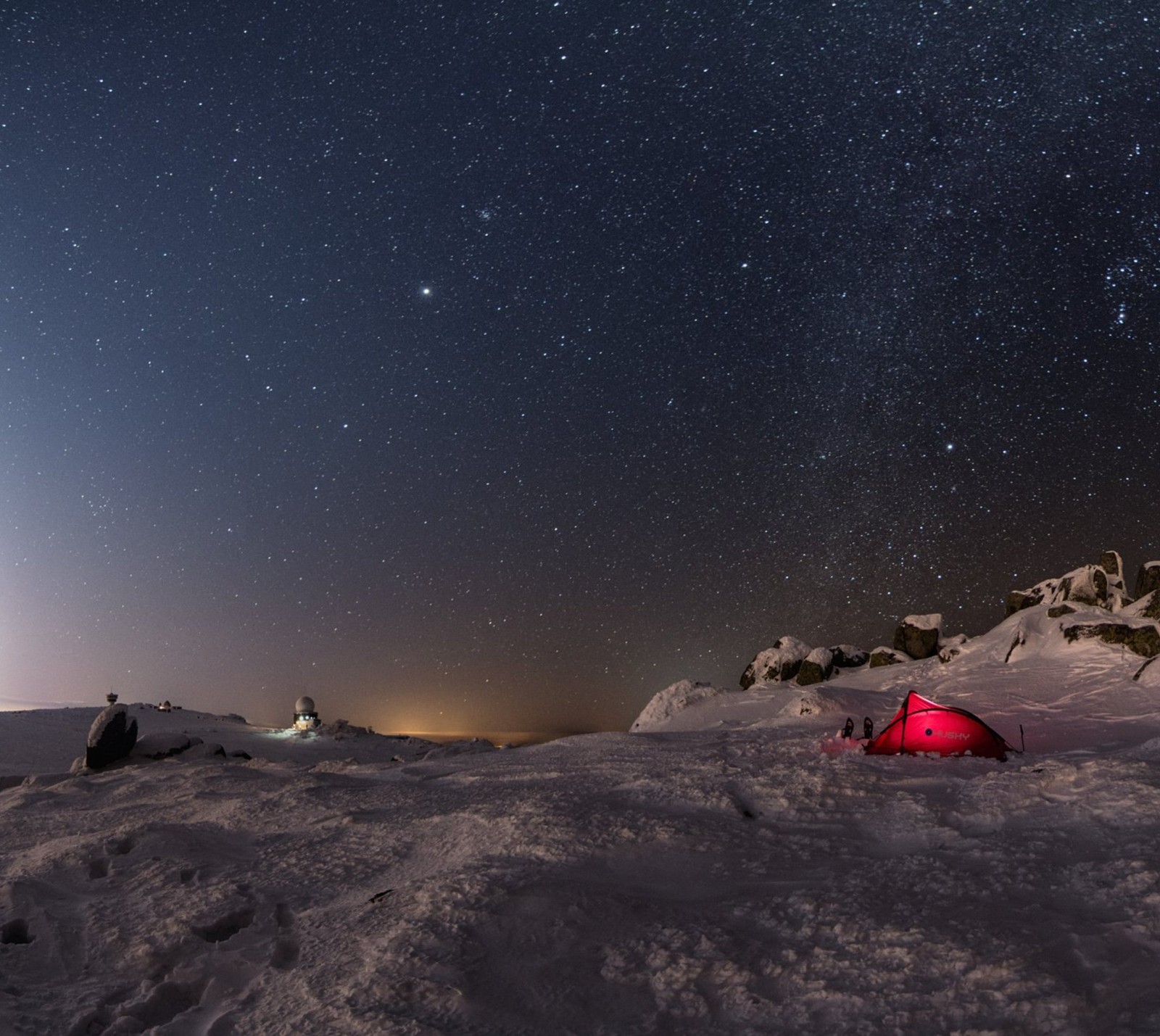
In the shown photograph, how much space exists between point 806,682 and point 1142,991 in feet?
84.2

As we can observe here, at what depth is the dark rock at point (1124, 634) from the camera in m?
17.0

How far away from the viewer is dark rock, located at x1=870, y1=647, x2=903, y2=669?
1073 inches

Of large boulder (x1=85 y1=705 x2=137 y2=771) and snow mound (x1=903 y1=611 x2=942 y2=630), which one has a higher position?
snow mound (x1=903 y1=611 x2=942 y2=630)

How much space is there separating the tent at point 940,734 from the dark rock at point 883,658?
17.7m

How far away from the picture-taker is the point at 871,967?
380 cm

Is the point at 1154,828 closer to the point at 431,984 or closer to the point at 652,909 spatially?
the point at 652,909

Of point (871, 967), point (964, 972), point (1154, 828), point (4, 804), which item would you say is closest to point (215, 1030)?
point (871, 967)

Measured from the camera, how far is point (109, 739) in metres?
18.0

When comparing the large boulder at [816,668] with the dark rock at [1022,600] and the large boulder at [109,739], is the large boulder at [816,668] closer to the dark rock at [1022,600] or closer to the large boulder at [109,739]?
the dark rock at [1022,600]

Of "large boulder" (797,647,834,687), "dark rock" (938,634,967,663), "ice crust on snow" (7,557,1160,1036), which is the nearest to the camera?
"ice crust on snow" (7,557,1160,1036)

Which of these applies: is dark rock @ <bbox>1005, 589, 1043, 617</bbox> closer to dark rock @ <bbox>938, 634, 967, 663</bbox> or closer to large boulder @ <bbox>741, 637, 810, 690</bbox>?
dark rock @ <bbox>938, 634, 967, 663</bbox>

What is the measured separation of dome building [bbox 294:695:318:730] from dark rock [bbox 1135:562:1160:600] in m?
30.0

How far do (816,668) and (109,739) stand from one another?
74.2 feet

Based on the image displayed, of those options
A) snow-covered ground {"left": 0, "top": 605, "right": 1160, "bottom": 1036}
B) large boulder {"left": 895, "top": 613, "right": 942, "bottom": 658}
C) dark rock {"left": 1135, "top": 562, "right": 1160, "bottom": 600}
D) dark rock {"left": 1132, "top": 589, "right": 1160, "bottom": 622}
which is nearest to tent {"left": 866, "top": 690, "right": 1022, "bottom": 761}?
snow-covered ground {"left": 0, "top": 605, "right": 1160, "bottom": 1036}
